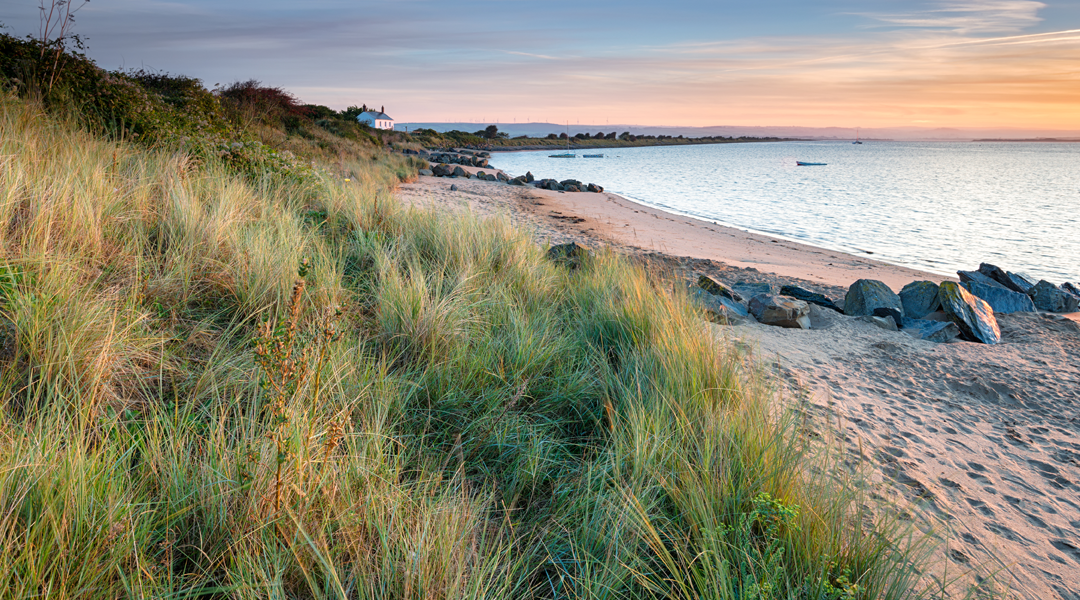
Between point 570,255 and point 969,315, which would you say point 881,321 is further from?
point 570,255

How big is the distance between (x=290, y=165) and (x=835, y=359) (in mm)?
7865

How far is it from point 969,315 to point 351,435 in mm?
7158

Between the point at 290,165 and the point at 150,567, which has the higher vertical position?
the point at 290,165

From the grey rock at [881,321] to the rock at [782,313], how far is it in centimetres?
93

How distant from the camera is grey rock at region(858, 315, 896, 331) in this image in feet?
20.8

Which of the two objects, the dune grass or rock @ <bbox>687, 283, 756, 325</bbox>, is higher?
the dune grass

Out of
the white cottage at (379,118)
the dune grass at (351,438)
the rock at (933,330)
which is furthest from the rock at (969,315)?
the white cottage at (379,118)

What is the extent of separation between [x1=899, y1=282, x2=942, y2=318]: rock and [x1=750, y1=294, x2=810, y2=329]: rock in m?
2.05

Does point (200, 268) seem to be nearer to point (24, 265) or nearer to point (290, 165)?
point (24, 265)

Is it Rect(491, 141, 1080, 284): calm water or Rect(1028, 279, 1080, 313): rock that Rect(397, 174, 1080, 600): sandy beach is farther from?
Rect(491, 141, 1080, 284): calm water

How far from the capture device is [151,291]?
3375 millimetres

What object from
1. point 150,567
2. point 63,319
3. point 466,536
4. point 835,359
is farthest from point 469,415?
point 835,359

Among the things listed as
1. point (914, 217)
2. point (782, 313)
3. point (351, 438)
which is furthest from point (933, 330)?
point (914, 217)

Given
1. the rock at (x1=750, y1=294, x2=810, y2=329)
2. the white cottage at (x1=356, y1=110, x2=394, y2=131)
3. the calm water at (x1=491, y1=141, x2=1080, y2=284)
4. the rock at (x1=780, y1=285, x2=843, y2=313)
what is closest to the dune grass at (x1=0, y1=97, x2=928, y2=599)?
the rock at (x1=750, y1=294, x2=810, y2=329)
